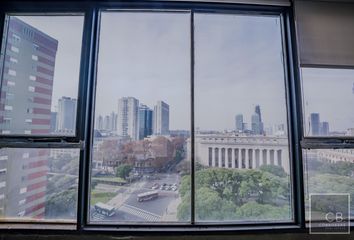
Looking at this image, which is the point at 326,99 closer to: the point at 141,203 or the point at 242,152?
the point at 242,152

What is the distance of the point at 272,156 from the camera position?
1.77 metres

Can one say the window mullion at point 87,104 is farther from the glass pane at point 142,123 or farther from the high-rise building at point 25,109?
the high-rise building at point 25,109

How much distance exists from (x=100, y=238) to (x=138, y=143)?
80 centimetres

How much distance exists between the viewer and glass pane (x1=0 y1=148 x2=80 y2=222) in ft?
5.62

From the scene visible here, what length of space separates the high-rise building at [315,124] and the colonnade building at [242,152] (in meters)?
0.25

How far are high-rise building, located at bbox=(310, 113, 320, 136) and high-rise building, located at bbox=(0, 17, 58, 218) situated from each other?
2291mm

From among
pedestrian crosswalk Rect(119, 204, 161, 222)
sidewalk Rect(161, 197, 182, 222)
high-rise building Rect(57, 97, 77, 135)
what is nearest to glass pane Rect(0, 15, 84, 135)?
high-rise building Rect(57, 97, 77, 135)

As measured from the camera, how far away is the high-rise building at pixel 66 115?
1.76 meters

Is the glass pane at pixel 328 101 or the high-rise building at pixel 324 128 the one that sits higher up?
the glass pane at pixel 328 101

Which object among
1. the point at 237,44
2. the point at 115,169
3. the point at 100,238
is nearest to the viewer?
the point at 100,238

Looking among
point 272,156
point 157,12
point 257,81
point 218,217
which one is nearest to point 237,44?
point 257,81

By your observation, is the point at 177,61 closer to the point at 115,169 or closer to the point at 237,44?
the point at 237,44

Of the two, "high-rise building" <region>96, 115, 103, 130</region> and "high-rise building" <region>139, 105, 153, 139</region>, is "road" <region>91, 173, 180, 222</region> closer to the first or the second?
"high-rise building" <region>139, 105, 153, 139</region>
